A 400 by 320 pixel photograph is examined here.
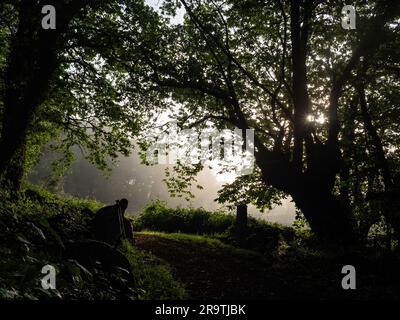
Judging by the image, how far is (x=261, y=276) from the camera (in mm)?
9195

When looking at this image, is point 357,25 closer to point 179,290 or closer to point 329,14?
point 329,14

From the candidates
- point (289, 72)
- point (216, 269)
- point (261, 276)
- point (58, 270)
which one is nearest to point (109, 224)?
point (216, 269)

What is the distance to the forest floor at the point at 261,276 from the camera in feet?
25.4

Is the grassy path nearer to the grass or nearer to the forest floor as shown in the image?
the forest floor

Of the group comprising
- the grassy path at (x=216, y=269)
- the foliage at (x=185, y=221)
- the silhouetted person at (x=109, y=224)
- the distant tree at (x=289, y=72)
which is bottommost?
the grassy path at (x=216, y=269)

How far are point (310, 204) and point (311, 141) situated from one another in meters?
2.13

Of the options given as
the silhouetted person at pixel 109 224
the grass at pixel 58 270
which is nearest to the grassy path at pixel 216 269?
the grass at pixel 58 270

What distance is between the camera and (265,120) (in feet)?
50.6

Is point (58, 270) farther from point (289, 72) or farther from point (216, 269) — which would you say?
point (289, 72)

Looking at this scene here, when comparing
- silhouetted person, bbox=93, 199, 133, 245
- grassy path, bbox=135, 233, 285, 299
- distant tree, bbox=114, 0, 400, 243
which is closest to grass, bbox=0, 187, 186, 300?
silhouetted person, bbox=93, 199, 133, 245

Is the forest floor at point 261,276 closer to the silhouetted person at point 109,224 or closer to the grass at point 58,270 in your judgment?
the grass at point 58,270

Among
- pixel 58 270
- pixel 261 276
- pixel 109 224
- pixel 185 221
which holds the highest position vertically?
pixel 109 224
